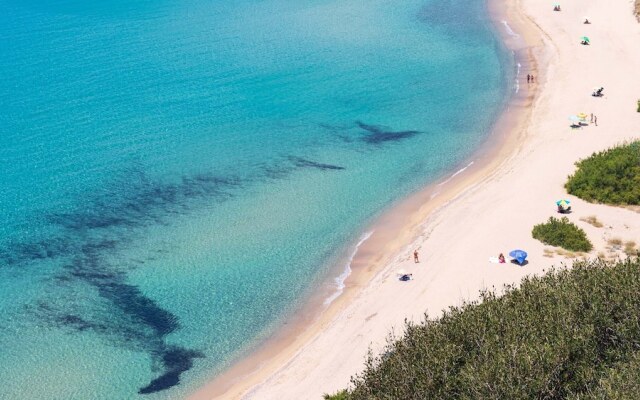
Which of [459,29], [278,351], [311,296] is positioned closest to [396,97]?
[459,29]

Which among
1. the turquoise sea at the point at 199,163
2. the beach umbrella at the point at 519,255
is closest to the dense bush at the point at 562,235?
the beach umbrella at the point at 519,255

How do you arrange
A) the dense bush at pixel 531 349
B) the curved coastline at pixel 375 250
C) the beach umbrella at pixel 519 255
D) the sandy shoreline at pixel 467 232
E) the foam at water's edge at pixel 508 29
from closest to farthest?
the dense bush at pixel 531 349
the sandy shoreline at pixel 467 232
the curved coastline at pixel 375 250
the beach umbrella at pixel 519 255
the foam at water's edge at pixel 508 29

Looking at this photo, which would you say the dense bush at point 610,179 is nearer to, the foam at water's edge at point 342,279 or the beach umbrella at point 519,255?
the beach umbrella at point 519,255

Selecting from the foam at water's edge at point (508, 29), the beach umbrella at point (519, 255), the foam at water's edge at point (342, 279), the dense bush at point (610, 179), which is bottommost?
the foam at water's edge at point (342, 279)

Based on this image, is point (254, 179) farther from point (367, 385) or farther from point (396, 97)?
point (367, 385)

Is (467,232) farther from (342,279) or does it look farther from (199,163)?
(199,163)

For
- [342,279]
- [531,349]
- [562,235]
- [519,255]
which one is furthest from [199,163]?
[531,349]

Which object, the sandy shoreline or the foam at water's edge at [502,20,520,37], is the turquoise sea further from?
the foam at water's edge at [502,20,520,37]
